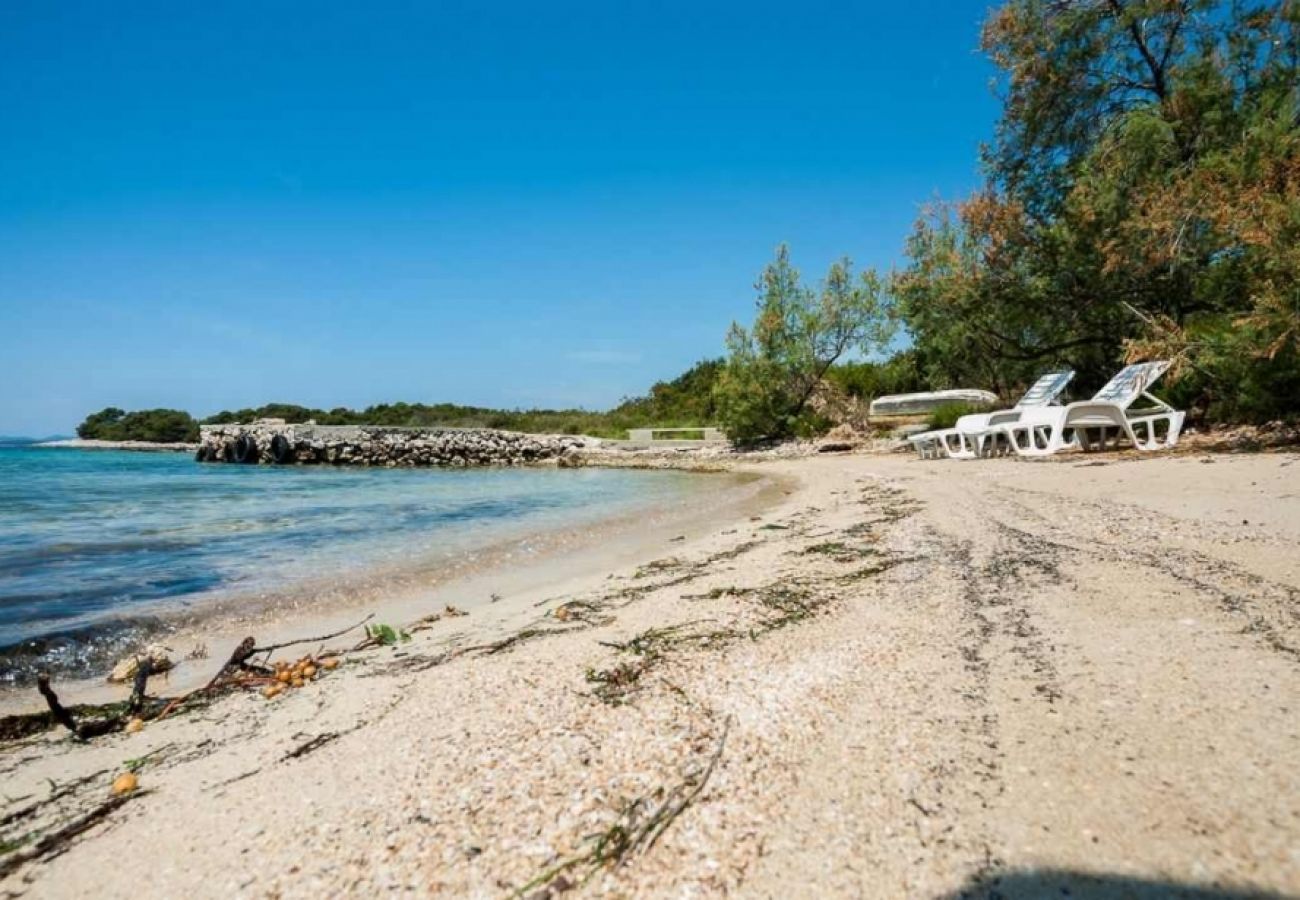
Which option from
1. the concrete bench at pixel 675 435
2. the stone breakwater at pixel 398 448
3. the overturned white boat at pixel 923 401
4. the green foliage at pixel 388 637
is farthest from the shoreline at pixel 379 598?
the stone breakwater at pixel 398 448

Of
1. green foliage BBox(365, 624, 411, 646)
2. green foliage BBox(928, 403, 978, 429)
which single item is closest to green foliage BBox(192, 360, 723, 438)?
green foliage BBox(928, 403, 978, 429)

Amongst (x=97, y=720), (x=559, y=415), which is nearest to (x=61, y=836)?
(x=97, y=720)

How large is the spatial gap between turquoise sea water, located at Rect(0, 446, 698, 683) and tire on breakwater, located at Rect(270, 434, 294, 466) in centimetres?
1645

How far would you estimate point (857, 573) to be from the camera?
451cm

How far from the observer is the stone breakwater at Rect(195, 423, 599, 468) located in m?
33.5

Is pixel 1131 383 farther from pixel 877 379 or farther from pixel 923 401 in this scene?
pixel 877 379

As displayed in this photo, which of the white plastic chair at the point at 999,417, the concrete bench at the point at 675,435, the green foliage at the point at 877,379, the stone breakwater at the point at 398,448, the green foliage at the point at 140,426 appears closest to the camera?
the white plastic chair at the point at 999,417

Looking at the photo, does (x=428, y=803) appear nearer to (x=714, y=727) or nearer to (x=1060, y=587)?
(x=714, y=727)

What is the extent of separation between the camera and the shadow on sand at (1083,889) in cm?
122

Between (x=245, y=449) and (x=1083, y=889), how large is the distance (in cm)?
4245

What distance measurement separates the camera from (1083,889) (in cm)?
128

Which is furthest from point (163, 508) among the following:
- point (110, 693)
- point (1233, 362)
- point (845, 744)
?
point (1233, 362)

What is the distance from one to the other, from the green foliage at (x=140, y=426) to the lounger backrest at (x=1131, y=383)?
71.3 m

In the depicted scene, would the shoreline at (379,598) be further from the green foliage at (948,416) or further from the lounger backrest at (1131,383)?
the green foliage at (948,416)
